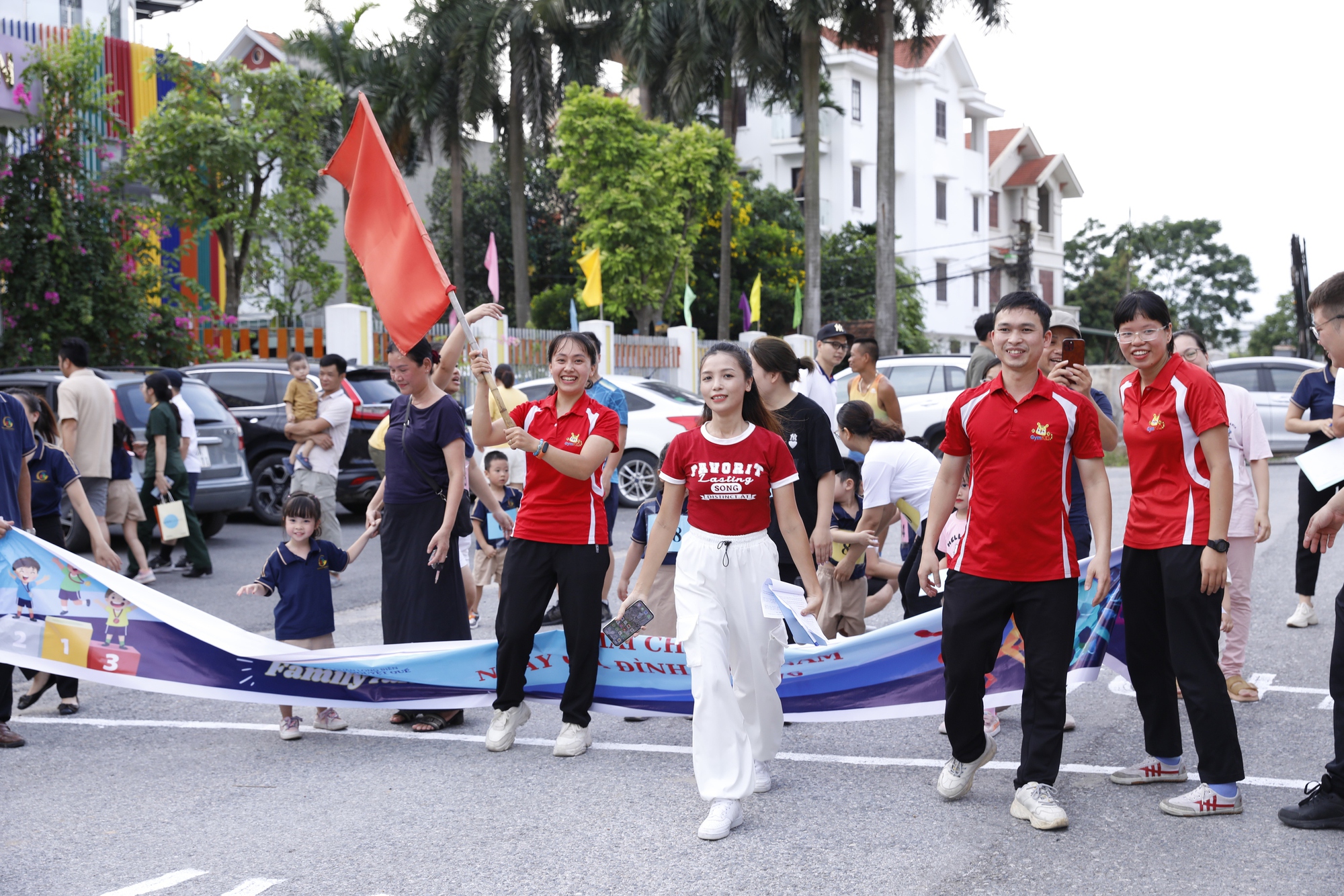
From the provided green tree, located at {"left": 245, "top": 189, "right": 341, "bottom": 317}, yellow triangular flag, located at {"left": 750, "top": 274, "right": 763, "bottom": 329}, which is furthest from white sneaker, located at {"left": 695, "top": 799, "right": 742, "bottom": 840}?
yellow triangular flag, located at {"left": 750, "top": 274, "right": 763, "bottom": 329}

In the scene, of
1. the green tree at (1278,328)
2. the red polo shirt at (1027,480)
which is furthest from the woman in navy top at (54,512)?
the green tree at (1278,328)

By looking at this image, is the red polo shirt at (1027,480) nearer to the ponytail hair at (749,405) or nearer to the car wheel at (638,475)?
the ponytail hair at (749,405)

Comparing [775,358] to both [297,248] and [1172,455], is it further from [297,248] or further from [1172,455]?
[297,248]

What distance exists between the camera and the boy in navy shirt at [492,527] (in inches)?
333

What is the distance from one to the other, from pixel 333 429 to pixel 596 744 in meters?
5.48

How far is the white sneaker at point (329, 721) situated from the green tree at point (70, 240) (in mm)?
12852

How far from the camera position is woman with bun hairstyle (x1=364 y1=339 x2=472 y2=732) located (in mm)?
5988

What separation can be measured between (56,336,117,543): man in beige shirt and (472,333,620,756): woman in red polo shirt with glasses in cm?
518

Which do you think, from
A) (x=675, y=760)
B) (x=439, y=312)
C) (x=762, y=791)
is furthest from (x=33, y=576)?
(x=762, y=791)

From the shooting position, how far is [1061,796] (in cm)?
481

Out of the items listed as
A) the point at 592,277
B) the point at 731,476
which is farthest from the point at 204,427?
the point at 592,277

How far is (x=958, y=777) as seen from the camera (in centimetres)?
476

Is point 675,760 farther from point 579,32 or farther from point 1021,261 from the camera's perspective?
point 1021,261

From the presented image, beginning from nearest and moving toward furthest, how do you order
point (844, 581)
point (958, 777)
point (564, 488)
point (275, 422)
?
point (958, 777), point (564, 488), point (844, 581), point (275, 422)
